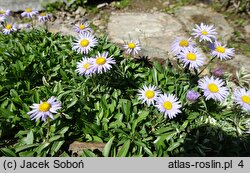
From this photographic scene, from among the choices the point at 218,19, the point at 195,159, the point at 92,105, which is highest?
the point at 218,19

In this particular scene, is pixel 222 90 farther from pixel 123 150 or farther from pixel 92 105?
pixel 92 105

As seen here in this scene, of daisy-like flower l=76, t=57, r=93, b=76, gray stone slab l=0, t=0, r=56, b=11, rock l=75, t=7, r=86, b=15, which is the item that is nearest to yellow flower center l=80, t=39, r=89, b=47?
daisy-like flower l=76, t=57, r=93, b=76

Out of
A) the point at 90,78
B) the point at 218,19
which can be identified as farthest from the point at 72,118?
the point at 218,19

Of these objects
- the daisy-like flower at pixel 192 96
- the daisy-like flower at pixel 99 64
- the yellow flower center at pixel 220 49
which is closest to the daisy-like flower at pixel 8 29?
the daisy-like flower at pixel 99 64

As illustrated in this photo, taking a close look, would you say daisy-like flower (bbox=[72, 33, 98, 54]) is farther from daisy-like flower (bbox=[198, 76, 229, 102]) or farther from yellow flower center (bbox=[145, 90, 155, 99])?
daisy-like flower (bbox=[198, 76, 229, 102])

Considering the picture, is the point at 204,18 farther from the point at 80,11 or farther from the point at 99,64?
the point at 99,64

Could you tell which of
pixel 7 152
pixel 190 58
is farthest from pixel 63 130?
pixel 190 58
